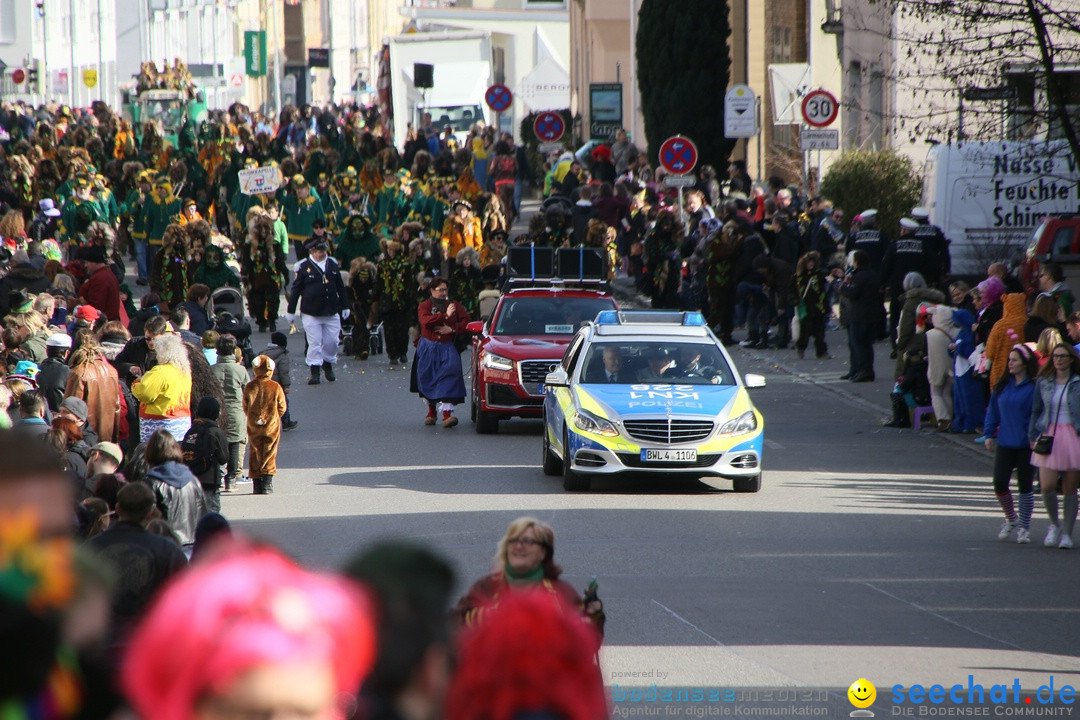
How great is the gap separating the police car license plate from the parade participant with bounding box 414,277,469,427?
15.8ft

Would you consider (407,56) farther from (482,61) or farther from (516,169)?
(516,169)

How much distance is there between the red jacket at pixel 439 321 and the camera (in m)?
20.2

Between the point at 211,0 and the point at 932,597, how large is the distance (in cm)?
8902

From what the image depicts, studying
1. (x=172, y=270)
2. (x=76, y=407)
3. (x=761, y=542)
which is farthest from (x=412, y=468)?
(x=172, y=270)

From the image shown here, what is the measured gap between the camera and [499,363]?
758 inches

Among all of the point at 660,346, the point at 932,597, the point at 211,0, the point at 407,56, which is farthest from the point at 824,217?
the point at 211,0

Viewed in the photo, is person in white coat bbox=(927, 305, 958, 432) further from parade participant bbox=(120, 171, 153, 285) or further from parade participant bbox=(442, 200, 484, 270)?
parade participant bbox=(120, 171, 153, 285)

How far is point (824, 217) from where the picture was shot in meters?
27.4

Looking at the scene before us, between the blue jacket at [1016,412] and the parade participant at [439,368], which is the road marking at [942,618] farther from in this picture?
the parade participant at [439,368]

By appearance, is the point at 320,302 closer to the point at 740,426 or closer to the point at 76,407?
the point at 740,426

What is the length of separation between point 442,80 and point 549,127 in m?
21.4

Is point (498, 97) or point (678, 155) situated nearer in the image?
point (678, 155)

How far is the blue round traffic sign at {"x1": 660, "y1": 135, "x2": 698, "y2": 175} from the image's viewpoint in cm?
3150

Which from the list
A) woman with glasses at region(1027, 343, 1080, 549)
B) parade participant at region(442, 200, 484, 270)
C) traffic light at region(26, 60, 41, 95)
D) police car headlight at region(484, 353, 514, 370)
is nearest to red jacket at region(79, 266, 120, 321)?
police car headlight at region(484, 353, 514, 370)
